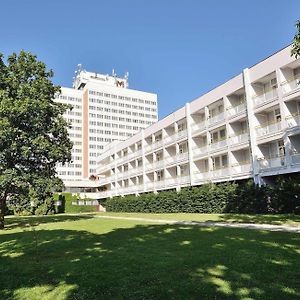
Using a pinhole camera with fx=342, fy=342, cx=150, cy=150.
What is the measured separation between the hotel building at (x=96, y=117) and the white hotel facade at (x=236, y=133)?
67070 mm

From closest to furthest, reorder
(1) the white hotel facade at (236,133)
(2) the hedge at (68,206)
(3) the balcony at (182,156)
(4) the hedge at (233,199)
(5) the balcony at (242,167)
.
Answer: (4) the hedge at (233,199), (1) the white hotel facade at (236,133), (5) the balcony at (242,167), (3) the balcony at (182,156), (2) the hedge at (68,206)

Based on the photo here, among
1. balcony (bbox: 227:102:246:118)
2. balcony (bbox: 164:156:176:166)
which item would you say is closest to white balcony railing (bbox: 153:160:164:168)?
balcony (bbox: 164:156:176:166)

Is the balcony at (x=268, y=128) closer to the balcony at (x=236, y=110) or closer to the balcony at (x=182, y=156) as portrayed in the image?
the balcony at (x=236, y=110)

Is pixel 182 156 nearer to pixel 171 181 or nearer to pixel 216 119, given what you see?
pixel 171 181

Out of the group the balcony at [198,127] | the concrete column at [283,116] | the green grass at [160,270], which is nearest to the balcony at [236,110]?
the concrete column at [283,116]

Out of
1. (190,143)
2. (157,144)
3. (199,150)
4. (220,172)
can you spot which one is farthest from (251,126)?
(157,144)

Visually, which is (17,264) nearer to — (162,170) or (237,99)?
(237,99)

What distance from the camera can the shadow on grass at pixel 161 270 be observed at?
6250 mm

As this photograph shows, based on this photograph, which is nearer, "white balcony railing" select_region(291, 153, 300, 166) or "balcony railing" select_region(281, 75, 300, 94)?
"white balcony railing" select_region(291, 153, 300, 166)

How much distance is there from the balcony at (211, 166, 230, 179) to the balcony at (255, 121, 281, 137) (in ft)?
18.3

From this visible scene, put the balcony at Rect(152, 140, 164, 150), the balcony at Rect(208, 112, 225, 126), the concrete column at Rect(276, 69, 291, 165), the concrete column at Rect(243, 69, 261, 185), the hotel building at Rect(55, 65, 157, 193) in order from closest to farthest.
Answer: the concrete column at Rect(276, 69, 291, 165), the concrete column at Rect(243, 69, 261, 185), the balcony at Rect(208, 112, 225, 126), the balcony at Rect(152, 140, 164, 150), the hotel building at Rect(55, 65, 157, 193)

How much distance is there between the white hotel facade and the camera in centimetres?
2923

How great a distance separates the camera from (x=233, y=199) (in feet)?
99.4

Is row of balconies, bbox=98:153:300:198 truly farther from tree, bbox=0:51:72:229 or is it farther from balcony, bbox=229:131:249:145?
tree, bbox=0:51:72:229
